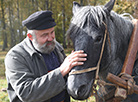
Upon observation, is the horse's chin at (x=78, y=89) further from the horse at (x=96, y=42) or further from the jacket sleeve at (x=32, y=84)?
the jacket sleeve at (x=32, y=84)

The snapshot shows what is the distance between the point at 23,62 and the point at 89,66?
0.97 meters

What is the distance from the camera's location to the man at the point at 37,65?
1.85 meters

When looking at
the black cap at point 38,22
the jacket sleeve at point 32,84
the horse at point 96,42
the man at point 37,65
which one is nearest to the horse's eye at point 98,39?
the horse at point 96,42

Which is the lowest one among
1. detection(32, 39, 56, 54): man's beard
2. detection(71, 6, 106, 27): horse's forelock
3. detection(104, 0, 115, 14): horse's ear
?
detection(32, 39, 56, 54): man's beard

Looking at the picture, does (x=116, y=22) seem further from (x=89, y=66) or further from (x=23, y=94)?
(x=23, y=94)

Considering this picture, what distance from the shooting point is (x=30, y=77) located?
1996 millimetres

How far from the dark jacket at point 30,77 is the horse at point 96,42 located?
302 millimetres

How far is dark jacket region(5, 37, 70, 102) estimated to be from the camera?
6.07 feet

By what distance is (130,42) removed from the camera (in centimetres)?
202

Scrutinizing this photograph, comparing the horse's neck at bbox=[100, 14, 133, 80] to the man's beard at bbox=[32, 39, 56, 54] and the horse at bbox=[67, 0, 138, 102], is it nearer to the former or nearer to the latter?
the horse at bbox=[67, 0, 138, 102]

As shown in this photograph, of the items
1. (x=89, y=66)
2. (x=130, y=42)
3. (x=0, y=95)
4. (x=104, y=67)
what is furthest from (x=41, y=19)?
(x=0, y=95)

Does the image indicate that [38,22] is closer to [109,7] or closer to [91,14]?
[91,14]

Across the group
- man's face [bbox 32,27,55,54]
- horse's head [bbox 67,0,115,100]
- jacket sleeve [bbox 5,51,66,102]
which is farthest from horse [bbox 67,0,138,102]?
man's face [bbox 32,27,55,54]

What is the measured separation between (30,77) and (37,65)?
215 mm
